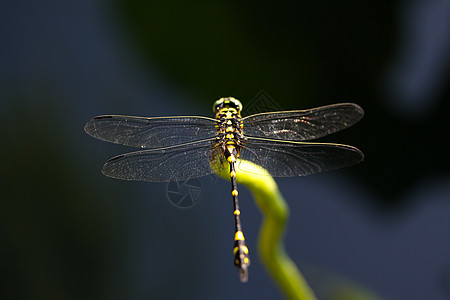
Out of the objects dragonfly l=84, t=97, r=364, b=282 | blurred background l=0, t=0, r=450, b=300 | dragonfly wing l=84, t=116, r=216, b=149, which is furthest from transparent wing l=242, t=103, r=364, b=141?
blurred background l=0, t=0, r=450, b=300

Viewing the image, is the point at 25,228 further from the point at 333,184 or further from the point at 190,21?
the point at 333,184

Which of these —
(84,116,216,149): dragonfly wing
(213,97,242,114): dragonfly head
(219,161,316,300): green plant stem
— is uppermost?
(213,97,242,114): dragonfly head

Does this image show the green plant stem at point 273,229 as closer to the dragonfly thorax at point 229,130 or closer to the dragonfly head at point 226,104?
the dragonfly thorax at point 229,130

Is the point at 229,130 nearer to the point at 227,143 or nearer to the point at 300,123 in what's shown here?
the point at 227,143

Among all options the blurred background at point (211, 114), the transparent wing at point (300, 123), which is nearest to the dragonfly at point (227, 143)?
the transparent wing at point (300, 123)

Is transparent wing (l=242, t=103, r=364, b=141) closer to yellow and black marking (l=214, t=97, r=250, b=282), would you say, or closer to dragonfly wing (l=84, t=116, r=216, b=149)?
yellow and black marking (l=214, t=97, r=250, b=282)

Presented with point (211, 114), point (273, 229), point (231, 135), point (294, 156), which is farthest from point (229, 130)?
point (211, 114)
